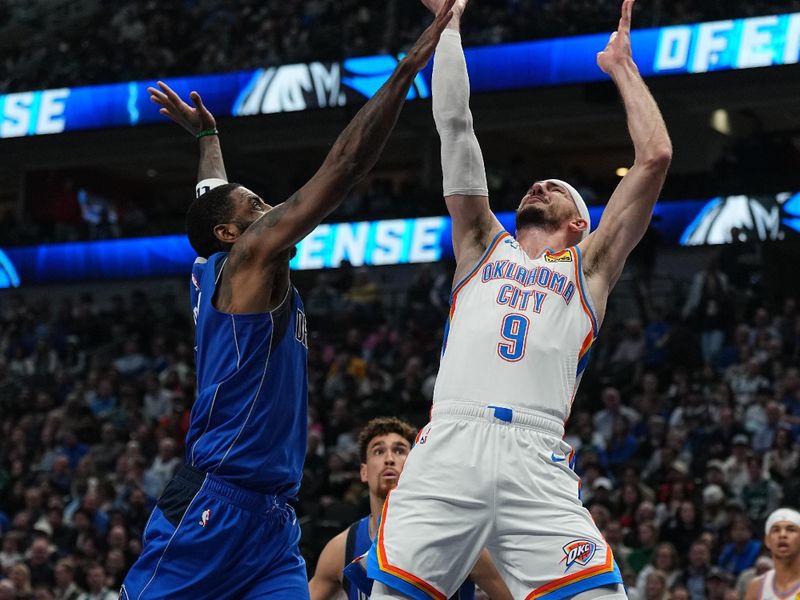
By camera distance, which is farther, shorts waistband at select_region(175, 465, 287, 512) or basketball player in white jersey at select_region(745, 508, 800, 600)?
basketball player in white jersey at select_region(745, 508, 800, 600)

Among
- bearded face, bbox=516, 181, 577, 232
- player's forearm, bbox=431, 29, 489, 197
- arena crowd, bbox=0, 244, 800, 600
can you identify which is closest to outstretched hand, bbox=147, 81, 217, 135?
player's forearm, bbox=431, 29, 489, 197

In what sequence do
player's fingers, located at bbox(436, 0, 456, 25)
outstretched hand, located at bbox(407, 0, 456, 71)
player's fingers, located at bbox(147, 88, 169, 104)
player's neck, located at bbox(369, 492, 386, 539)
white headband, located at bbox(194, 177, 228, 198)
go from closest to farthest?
outstretched hand, located at bbox(407, 0, 456, 71) < player's fingers, located at bbox(436, 0, 456, 25) < white headband, located at bbox(194, 177, 228, 198) < player's fingers, located at bbox(147, 88, 169, 104) < player's neck, located at bbox(369, 492, 386, 539)

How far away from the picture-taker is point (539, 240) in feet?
16.7

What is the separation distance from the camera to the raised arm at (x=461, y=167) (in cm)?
496

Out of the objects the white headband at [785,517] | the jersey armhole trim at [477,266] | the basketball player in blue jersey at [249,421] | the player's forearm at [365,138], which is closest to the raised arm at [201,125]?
the basketball player in blue jersey at [249,421]

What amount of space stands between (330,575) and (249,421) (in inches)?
84.1

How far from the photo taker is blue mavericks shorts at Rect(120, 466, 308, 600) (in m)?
4.82

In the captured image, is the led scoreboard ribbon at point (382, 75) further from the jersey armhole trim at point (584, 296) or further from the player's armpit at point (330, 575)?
the jersey armhole trim at point (584, 296)

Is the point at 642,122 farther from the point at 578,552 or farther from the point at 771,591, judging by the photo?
the point at 771,591

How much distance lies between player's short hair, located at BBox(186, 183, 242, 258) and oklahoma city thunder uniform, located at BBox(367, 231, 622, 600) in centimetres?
107

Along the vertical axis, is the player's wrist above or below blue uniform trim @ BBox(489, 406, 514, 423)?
above

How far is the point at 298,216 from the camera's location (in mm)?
4684

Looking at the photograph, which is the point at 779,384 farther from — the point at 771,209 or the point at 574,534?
the point at 574,534

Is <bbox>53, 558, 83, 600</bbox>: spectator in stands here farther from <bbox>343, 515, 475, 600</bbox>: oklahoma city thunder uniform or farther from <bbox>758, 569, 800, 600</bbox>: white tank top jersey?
<bbox>758, 569, 800, 600</bbox>: white tank top jersey
